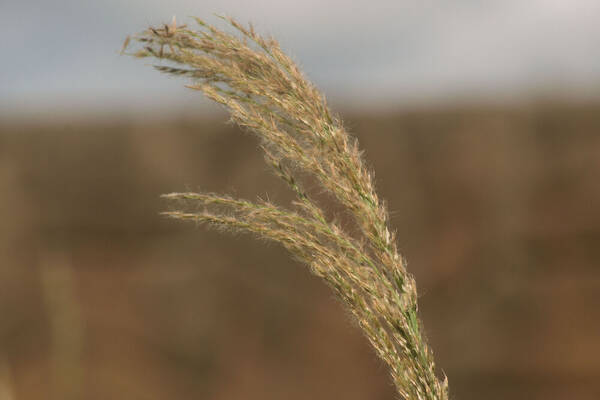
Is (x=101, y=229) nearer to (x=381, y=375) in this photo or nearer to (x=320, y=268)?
(x=381, y=375)

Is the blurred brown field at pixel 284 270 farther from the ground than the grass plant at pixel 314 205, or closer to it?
closer to it

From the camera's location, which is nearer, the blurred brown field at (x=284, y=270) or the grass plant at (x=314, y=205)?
the grass plant at (x=314, y=205)

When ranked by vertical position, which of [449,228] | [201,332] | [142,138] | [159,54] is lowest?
[201,332]

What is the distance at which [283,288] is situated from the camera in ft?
14.8

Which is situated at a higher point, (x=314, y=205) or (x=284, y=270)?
(x=314, y=205)

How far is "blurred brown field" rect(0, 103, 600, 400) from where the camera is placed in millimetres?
4402

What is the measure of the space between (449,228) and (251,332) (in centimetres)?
149

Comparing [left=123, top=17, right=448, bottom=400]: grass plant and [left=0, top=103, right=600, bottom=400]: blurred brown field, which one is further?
[left=0, top=103, right=600, bottom=400]: blurred brown field

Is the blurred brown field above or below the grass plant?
below

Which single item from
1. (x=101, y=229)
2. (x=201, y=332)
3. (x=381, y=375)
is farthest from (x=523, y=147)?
(x=101, y=229)

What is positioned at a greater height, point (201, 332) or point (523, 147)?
point (523, 147)

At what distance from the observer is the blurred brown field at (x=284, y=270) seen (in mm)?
4402

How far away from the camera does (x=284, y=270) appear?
4.51 metres

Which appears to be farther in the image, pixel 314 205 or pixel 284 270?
pixel 284 270
